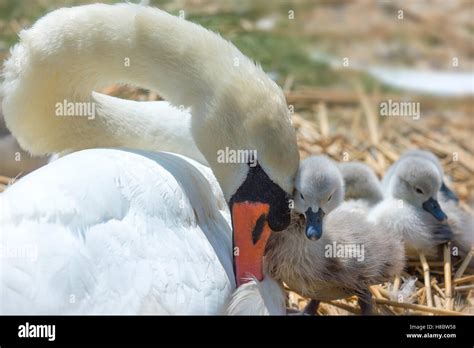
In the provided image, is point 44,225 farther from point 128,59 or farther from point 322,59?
point 322,59

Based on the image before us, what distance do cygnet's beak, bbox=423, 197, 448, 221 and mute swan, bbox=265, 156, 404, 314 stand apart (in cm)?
45

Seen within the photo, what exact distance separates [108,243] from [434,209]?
50.4 inches

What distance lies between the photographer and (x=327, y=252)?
2.61 meters

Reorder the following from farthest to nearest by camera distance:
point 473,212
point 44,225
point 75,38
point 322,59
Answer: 1. point 322,59
2. point 473,212
3. point 75,38
4. point 44,225

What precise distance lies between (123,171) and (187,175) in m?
0.20

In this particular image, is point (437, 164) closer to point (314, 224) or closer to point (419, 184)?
point (419, 184)

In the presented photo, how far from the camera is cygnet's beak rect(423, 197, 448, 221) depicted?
3158mm

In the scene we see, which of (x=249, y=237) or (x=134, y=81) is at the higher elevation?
(x=134, y=81)

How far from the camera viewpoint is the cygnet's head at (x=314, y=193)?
242 centimetres

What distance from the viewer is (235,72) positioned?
7.89 ft

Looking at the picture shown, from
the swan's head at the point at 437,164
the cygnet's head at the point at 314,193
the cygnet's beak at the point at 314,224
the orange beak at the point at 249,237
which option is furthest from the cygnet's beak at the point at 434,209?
the orange beak at the point at 249,237

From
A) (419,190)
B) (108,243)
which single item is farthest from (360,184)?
(108,243)

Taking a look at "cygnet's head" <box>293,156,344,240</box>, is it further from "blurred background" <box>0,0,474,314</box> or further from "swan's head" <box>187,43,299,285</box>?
"blurred background" <box>0,0,474,314</box>
